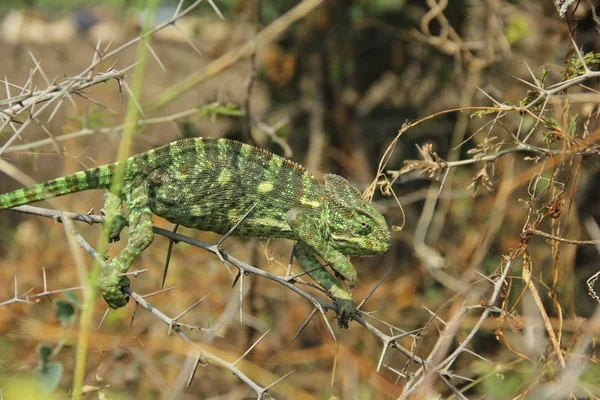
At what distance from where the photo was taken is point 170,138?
6.87 meters

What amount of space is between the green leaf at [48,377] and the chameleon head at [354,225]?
4.64ft

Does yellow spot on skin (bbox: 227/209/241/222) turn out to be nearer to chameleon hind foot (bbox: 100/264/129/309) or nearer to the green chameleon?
the green chameleon

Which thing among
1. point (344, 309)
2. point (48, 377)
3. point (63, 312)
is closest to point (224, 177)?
point (344, 309)

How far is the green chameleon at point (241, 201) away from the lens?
9.03 ft

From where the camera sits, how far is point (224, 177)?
2.87 metres

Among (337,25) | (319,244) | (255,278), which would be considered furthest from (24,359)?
(337,25)

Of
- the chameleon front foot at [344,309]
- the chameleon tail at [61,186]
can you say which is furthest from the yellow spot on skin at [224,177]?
the chameleon front foot at [344,309]

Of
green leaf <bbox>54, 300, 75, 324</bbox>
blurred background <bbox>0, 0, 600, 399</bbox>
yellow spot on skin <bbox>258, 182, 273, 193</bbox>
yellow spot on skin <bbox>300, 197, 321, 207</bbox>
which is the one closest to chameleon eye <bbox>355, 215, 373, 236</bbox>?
yellow spot on skin <bbox>300, 197, 321, 207</bbox>

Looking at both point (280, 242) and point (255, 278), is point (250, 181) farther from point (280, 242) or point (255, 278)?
point (280, 242)

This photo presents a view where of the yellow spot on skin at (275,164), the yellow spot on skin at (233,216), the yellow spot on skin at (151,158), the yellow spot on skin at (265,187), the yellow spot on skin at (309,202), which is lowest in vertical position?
the yellow spot on skin at (309,202)

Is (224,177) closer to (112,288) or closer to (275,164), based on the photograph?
(275,164)

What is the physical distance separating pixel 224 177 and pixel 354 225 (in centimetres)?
60

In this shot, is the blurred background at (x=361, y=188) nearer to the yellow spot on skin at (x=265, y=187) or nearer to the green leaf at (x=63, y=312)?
the yellow spot on skin at (x=265, y=187)

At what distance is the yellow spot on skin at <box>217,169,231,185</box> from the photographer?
287 centimetres
